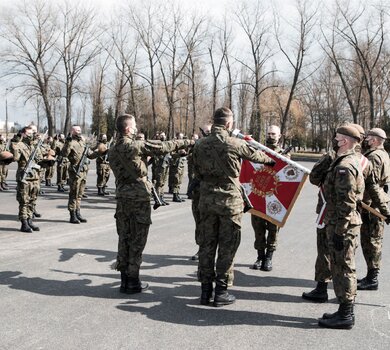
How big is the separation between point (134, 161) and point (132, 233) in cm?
88

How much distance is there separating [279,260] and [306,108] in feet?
225

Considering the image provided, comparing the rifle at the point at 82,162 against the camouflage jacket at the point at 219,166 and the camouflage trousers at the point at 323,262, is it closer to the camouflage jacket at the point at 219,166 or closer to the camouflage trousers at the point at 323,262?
the camouflage jacket at the point at 219,166

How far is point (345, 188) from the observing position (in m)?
4.23

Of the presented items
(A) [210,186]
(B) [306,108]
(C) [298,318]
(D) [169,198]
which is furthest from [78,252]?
(B) [306,108]

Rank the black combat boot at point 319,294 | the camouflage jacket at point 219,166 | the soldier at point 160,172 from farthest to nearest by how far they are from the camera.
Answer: the soldier at point 160,172
the black combat boot at point 319,294
the camouflage jacket at point 219,166

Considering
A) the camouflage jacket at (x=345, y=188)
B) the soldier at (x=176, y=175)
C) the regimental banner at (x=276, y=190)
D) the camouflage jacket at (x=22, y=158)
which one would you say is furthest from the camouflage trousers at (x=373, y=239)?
the soldier at (x=176, y=175)

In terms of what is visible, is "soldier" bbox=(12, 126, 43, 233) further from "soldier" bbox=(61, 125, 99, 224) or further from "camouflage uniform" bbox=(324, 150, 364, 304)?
"camouflage uniform" bbox=(324, 150, 364, 304)

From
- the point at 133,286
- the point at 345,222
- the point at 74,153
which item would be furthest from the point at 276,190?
the point at 74,153

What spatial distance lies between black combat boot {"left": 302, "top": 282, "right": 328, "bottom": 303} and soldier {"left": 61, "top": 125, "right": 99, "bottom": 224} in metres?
5.64

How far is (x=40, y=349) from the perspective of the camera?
3.82 m

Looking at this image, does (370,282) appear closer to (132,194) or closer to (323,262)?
(323,262)

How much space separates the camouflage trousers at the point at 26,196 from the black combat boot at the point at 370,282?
20.4 feet

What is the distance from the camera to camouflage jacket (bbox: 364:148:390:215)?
5.35 m

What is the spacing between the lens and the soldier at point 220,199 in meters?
4.89
